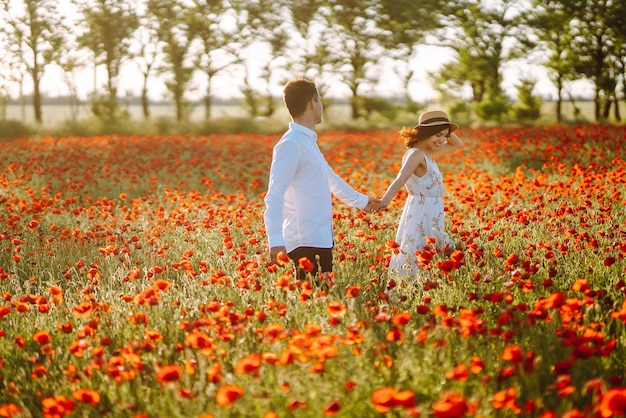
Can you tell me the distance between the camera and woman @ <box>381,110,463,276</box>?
5305mm

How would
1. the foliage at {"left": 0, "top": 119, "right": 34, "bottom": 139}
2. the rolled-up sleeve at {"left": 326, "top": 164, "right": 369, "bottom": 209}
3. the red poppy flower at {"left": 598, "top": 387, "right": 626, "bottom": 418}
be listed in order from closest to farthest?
the red poppy flower at {"left": 598, "top": 387, "right": 626, "bottom": 418}, the rolled-up sleeve at {"left": 326, "top": 164, "right": 369, "bottom": 209}, the foliage at {"left": 0, "top": 119, "right": 34, "bottom": 139}

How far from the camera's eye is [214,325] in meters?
3.12

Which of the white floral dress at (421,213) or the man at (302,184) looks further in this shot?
the white floral dress at (421,213)

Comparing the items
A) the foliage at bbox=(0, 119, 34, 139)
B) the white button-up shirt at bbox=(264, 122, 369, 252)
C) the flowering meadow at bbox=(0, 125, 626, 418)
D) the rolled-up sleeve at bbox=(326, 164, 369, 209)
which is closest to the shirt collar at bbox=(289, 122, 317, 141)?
the white button-up shirt at bbox=(264, 122, 369, 252)

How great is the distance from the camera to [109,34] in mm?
35688

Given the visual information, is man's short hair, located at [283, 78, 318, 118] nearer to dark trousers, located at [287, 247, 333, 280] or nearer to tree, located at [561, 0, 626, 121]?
dark trousers, located at [287, 247, 333, 280]

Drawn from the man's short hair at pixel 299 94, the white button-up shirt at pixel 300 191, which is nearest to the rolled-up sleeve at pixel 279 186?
the white button-up shirt at pixel 300 191

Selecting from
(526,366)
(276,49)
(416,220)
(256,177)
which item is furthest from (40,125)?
(526,366)

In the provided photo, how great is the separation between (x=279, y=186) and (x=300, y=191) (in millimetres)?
258

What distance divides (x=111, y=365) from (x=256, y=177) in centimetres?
1067

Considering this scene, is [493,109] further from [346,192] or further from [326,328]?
[326,328]

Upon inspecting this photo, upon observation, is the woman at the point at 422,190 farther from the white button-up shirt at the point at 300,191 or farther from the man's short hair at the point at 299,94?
the man's short hair at the point at 299,94

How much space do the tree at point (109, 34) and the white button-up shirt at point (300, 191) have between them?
3193 cm

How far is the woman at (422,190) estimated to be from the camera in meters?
5.30
